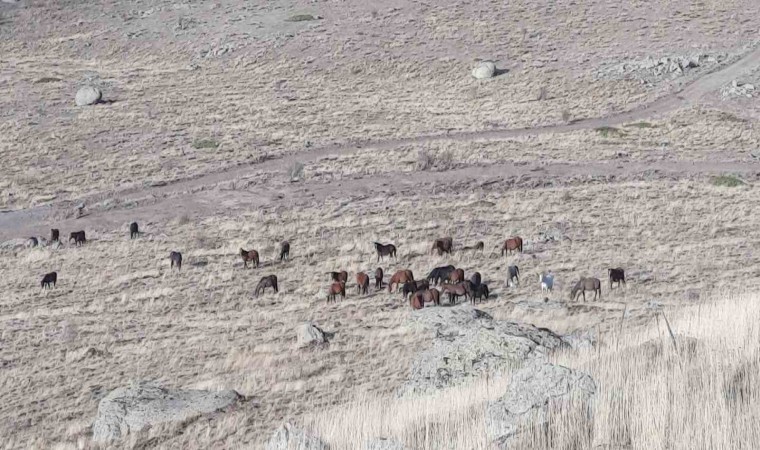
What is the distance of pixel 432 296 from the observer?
2748 centimetres

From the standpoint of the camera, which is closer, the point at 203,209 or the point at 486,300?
the point at 486,300

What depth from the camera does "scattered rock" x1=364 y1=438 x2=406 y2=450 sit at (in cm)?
845

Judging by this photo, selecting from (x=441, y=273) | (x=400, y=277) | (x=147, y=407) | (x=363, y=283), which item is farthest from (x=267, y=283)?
(x=147, y=407)

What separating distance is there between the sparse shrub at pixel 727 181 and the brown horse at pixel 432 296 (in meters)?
23.5

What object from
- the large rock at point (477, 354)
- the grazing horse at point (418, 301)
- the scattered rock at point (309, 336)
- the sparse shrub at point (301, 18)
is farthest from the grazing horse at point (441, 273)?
the sparse shrub at point (301, 18)

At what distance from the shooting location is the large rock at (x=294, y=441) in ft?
30.2

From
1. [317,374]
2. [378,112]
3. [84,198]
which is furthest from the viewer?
[378,112]

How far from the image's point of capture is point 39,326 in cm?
3002

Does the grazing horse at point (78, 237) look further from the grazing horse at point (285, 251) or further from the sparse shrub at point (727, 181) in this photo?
the sparse shrub at point (727, 181)

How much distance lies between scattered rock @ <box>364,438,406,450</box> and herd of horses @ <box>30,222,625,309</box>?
1852cm

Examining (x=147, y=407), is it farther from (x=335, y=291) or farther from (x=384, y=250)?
(x=384, y=250)

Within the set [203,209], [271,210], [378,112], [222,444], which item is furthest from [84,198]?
[222,444]

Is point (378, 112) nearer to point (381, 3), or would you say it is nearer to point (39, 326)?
point (381, 3)

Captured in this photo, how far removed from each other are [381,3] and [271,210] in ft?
158
